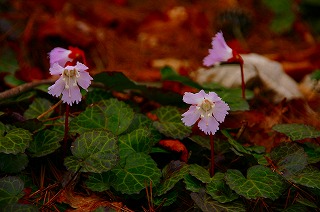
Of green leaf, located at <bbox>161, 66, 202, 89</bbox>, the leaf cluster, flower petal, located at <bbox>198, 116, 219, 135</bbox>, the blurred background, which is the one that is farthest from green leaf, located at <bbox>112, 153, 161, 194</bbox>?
the blurred background

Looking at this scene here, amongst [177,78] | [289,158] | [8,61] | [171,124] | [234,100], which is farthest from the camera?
[8,61]

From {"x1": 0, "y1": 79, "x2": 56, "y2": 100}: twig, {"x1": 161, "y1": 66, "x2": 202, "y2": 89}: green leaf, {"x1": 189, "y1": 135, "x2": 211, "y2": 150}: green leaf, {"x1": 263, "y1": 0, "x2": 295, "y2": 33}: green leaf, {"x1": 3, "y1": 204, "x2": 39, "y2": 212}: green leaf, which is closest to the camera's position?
{"x1": 3, "y1": 204, "x2": 39, "y2": 212}: green leaf

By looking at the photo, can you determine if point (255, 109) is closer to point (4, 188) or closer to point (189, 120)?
point (189, 120)

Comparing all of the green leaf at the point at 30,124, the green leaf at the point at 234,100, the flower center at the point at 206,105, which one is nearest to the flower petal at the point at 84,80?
the green leaf at the point at 30,124

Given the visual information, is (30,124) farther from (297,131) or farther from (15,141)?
(297,131)

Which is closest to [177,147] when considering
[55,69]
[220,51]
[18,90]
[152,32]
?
[220,51]

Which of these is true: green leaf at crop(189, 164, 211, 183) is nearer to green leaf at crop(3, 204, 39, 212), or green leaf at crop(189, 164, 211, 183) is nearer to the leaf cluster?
the leaf cluster

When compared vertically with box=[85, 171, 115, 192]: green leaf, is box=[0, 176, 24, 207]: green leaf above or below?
below

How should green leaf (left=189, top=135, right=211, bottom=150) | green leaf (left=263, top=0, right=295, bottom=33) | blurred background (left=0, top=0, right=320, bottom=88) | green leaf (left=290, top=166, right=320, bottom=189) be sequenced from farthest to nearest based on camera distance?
green leaf (left=263, top=0, right=295, bottom=33), blurred background (left=0, top=0, right=320, bottom=88), green leaf (left=189, top=135, right=211, bottom=150), green leaf (left=290, top=166, right=320, bottom=189)
